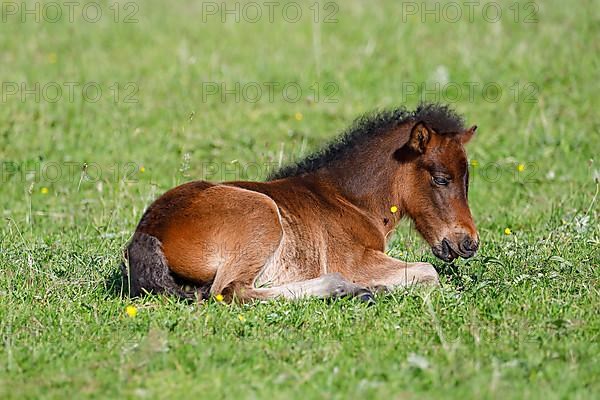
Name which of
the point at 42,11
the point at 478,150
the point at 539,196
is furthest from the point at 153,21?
the point at 539,196

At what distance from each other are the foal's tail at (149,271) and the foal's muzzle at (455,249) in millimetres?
2005

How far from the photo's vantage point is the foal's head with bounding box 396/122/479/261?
6.91 metres

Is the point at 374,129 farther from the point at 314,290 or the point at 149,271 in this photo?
the point at 149,271

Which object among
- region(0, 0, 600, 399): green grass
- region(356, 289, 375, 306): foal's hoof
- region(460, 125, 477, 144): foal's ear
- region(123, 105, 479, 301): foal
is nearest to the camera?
region(0, 0, 600, 399): green grass

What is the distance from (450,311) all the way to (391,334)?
61 centimetres

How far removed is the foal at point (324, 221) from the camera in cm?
632

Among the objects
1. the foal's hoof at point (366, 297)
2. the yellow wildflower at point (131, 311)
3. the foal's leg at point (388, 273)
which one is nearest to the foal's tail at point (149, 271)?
the yellow wildflower at point (131, 311)

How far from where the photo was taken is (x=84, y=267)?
707 centimetres

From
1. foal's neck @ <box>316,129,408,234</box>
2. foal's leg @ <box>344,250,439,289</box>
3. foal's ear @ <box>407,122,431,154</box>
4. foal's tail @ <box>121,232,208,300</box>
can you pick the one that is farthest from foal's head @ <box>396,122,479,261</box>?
foal's tail @ <box>121,232,208,300</box>

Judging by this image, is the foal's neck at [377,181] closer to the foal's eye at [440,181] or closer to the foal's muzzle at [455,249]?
the foal's eye at [440,181]

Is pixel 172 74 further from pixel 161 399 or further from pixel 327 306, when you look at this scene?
pixel 161 399

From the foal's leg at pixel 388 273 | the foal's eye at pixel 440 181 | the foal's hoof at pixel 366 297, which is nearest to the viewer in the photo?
the foal's hoof at pixel 366 297

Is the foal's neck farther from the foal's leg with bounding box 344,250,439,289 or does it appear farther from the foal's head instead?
the foal's leg with bounding box 344,250,439,289

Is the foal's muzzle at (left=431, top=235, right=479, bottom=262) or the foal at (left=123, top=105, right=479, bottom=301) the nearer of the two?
the foal at (left=123, top=105, right=479, bottom=301)
